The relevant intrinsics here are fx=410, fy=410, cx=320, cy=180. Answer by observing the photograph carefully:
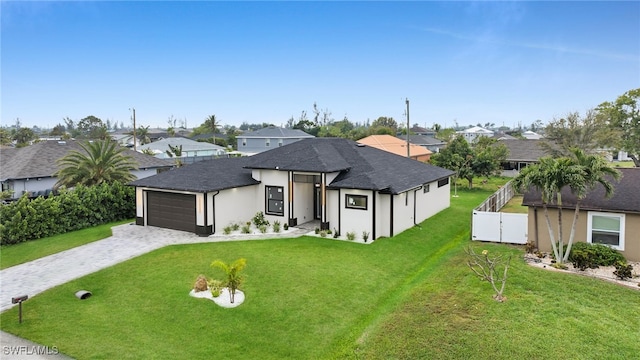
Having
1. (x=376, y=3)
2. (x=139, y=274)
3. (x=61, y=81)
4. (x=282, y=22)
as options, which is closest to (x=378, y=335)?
(x=139, y=274)

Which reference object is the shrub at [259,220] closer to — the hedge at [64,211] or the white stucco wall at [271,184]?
the white stucco wall at [271,184]

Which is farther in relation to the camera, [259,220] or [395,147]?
[395,147]

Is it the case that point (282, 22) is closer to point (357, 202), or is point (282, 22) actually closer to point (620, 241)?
point (357, 202)

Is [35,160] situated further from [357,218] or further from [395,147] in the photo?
[395,147]

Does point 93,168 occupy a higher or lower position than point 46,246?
higher

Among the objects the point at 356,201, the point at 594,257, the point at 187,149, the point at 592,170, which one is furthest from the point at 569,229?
the point at 187,149

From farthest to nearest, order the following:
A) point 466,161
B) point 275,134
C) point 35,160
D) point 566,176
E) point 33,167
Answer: point 275,134 → point 466,161 → point 35,160 → point 33,167 → point 566,176

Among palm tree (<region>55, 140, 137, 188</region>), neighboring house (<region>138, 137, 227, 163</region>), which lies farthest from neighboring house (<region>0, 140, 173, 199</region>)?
neighboring house (<region>138, 137, 227, 163</region>)
